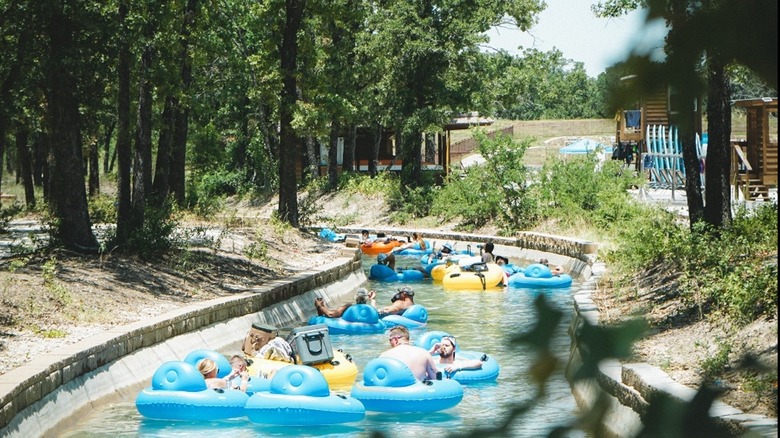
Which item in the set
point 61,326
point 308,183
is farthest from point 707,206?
point 308,183

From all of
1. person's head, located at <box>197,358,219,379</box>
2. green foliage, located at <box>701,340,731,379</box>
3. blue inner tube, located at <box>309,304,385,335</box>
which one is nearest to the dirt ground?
green foliage, located at <box>701,340,731,379</box>

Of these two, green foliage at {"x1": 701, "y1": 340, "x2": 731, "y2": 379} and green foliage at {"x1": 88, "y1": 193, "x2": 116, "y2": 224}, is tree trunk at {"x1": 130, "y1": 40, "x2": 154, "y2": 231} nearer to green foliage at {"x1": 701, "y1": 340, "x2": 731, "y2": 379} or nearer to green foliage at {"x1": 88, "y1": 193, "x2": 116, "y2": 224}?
green foliage at {"x1": 88, "y1": 193, "x2": 116, "y2": 224}

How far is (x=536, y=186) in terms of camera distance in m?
33.0

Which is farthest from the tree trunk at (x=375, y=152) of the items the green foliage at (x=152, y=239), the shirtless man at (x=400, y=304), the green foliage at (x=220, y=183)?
the green foliage at (x=152, y=239)

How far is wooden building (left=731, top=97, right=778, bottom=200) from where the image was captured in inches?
1169

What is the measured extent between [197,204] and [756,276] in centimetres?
2210

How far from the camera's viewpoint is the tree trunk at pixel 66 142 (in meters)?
16.9

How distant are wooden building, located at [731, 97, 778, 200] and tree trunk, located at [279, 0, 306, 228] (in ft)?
38.1

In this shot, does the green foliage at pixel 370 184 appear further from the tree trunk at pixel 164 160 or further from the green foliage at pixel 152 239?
the green foliage at pixel 152 239

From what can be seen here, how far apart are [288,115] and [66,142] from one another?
1202 centimetres

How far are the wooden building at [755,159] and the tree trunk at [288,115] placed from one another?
11611 millimetres

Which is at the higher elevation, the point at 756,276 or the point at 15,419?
the point at 756,276

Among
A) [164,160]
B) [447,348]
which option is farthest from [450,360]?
[164,160]

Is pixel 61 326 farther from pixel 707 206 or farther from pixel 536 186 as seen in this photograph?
pixel 536 186
